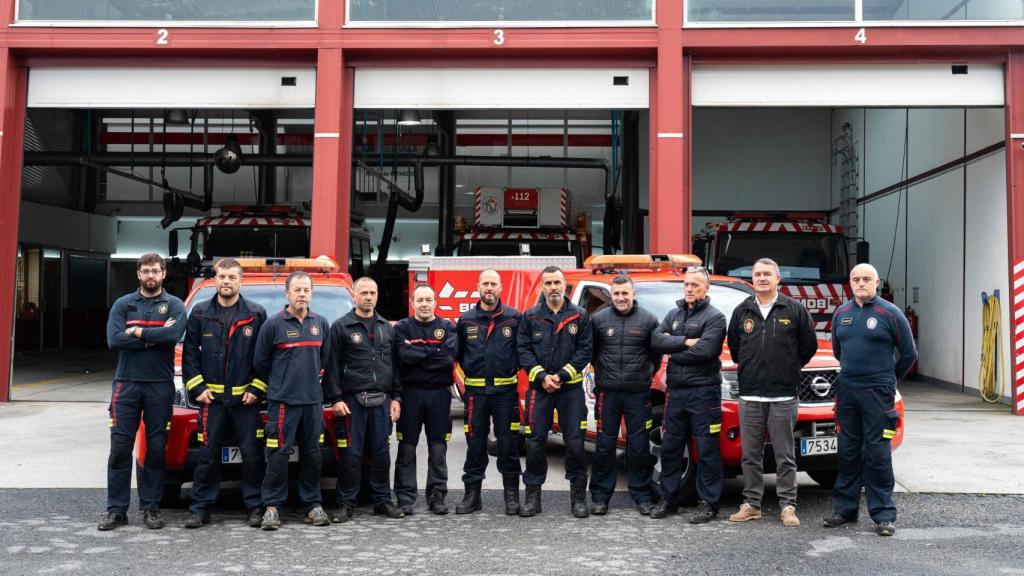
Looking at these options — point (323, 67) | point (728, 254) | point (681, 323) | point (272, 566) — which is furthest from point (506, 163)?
point (272, 566)

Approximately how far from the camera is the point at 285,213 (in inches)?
643

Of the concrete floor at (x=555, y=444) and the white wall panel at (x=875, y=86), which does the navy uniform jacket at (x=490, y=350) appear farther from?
the white wall panel at (x=875, y=86)

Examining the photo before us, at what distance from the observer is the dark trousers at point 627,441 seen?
6676 millimetres

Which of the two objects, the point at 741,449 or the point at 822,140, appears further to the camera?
the point at 822,140

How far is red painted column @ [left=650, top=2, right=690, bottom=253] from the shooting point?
39.4 feet

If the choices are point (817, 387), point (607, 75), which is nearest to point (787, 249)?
point (607, 75)

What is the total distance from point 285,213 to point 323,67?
14.8 feet

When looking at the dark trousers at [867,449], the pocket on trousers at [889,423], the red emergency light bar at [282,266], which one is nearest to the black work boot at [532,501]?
the dark trousers at [867,449]

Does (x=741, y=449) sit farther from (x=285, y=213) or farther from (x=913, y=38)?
(x=285, y=213)

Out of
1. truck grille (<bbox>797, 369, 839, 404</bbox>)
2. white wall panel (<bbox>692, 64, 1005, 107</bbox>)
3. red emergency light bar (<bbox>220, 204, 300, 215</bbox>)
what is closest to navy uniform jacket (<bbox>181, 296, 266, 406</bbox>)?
truck grille (<bbox>797, 369, 839, 404</bbox>)

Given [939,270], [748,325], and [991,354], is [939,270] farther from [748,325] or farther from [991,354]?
[748,325]

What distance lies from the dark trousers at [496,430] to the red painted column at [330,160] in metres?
5.92

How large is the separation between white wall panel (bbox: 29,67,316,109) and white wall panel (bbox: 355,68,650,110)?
850 millimetres

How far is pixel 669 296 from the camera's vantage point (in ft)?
26.2
